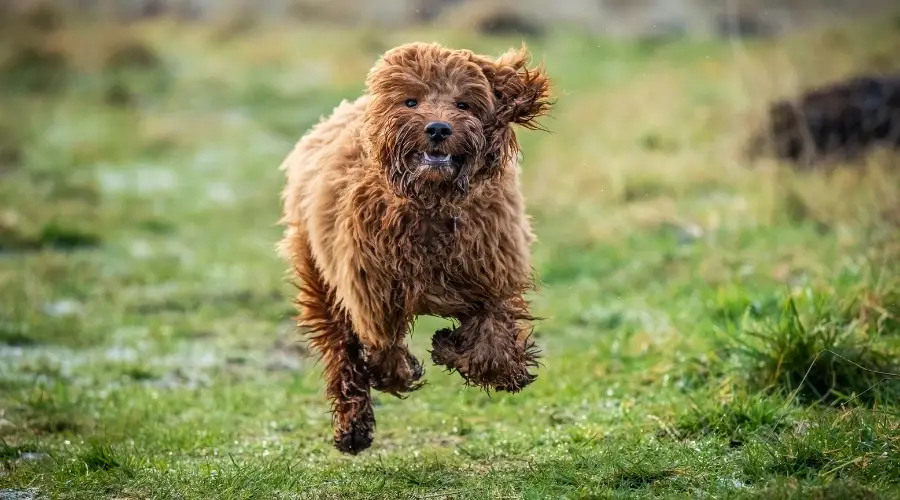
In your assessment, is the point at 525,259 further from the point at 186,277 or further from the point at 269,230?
the point at 269,230

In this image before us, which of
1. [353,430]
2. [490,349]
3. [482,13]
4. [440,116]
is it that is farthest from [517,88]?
[482,13]

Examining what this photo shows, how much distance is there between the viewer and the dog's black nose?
5.71m

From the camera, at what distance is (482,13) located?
28.2 m

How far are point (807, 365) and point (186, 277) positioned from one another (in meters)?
6.99

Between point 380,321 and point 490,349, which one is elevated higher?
point 380,321

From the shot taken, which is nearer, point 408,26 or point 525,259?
point 525,259

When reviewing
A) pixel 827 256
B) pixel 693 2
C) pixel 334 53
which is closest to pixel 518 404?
pixel 827 256

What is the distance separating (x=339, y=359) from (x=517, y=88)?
1.80 m

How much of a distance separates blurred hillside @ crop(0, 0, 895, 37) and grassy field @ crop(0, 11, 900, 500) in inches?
236

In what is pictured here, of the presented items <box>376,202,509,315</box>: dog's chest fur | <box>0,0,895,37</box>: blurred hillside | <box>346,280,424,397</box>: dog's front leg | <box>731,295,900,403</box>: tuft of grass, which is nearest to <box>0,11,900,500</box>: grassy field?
<box>731,295,900,403</box>: tuft of grass

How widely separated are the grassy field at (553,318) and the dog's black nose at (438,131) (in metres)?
1.65

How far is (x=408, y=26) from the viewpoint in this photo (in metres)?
30.4

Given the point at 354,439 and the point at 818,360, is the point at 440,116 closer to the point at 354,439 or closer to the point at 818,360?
the point at 354,439

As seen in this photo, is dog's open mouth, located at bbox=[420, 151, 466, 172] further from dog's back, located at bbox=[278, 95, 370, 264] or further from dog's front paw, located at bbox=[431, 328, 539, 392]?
dog's front paw, located at bbox=[431, 328, 539, 392]
